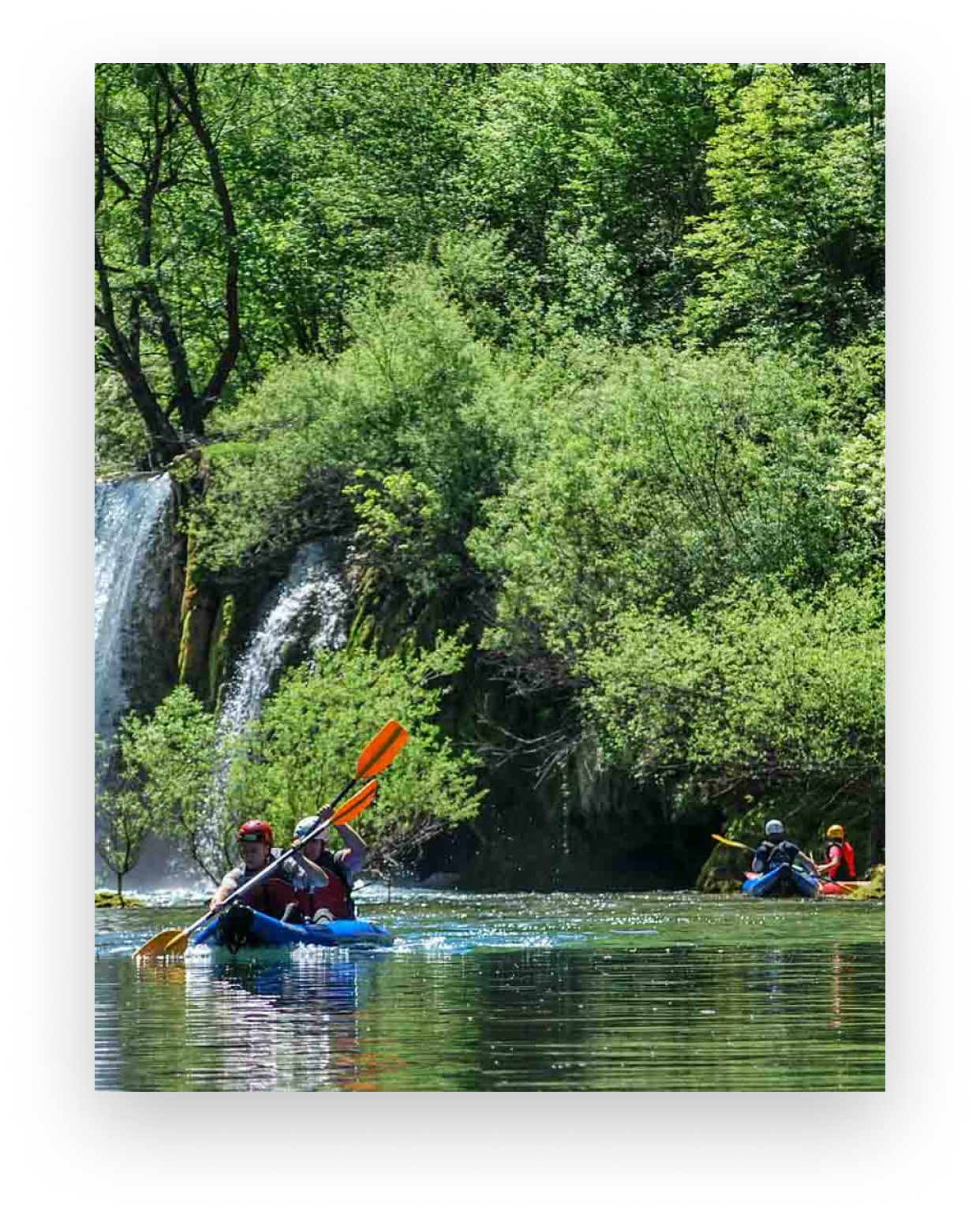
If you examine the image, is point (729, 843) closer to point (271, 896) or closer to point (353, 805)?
point (353, 805)

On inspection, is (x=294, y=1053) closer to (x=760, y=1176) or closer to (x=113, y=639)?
(x=760, y=1176)

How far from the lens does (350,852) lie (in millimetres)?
13281

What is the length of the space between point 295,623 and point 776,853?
5243 millimetres

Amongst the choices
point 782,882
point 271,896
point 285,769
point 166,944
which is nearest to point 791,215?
point 782,882

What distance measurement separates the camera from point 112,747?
49.5ft

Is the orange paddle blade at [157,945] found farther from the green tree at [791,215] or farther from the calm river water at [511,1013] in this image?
the green tree at [791,215]

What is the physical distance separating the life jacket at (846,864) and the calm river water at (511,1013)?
→ 946 millimetres

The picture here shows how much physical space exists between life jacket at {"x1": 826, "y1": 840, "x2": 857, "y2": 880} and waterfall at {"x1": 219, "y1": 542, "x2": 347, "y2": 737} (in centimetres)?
521

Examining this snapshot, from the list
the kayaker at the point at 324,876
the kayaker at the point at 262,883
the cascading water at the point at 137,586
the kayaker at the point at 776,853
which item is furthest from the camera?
the cascading water at the point at 137,586

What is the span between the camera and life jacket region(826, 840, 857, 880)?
15.1 m

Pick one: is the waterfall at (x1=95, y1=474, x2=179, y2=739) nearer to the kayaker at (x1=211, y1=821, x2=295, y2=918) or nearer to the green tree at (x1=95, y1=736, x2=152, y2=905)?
the green tree at (x1=95, y1=736, x2=152, y2=905)

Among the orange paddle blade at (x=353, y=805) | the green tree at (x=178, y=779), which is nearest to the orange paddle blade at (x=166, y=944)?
the orange paddle blade at (x=353, y=805)

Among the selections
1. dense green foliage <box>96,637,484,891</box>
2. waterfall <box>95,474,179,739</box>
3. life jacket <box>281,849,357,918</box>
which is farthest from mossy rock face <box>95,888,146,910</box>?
waterfall <box>95,474,179,739</box>

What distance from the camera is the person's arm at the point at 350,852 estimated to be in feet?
43.5
